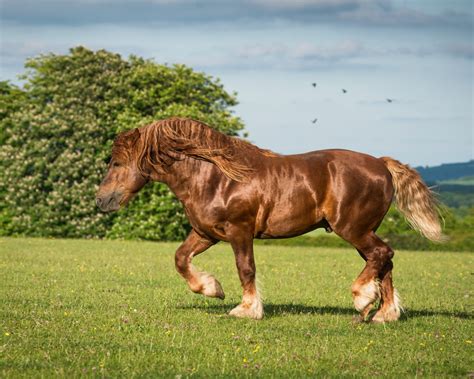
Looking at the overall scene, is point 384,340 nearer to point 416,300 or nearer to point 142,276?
point 416,300

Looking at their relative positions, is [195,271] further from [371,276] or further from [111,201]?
[371,276]

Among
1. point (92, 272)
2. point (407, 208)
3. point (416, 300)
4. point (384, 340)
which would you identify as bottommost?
point (92, 272)

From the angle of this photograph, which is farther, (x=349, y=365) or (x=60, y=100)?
(x=60, y=100)

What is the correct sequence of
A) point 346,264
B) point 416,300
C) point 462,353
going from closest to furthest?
point 462,353 → point 416,300 → point 346,264

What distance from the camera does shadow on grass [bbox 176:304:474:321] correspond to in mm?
12873

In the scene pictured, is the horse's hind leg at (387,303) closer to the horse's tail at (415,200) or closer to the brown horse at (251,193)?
the brown horse at (251,193)

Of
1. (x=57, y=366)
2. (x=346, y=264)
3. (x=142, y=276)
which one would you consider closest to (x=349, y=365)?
(x=57, y=366)

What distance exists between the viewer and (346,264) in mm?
26094

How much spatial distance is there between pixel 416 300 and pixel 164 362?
827 centimetres

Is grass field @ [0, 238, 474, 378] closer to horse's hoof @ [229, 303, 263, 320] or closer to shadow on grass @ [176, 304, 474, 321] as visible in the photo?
shadow on grass @ [176, 304, 474, 321]

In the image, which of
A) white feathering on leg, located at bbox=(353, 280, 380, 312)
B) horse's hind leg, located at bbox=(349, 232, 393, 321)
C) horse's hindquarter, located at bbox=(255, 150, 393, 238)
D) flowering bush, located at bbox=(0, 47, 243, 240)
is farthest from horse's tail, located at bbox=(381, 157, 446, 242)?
flowering bush, located at bbox=(0, 47, 243, 240)

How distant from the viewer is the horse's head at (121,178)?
39.3ft

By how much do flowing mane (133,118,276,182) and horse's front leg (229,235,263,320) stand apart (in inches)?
35.6

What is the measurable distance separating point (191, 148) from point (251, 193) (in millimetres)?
1064
